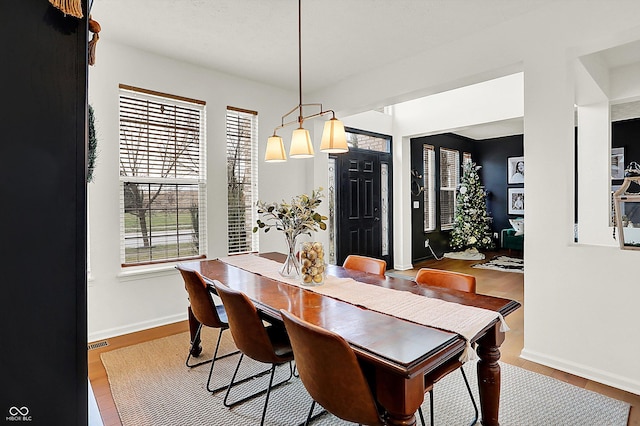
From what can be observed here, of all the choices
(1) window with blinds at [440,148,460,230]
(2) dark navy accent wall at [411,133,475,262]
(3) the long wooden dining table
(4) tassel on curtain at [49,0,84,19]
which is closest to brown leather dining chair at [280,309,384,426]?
(3) the long wooden dining table

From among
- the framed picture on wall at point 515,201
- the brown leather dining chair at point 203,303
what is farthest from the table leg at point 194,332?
the framed picture on wall at point 515,201

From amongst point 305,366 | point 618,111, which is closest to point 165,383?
point 305,366

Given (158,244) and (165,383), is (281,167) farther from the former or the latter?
(165,383)

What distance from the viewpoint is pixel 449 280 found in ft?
7.09

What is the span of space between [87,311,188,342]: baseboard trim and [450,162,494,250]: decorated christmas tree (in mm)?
5854

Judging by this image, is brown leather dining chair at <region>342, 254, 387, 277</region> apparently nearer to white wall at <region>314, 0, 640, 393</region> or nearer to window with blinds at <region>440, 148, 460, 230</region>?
white wall at <region>314, 0, 640, 393</region>

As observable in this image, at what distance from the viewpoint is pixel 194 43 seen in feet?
10.5

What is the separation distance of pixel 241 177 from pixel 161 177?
899mm

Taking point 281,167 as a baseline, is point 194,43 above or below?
above

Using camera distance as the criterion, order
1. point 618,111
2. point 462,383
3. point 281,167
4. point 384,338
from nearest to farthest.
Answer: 1. point 384,338
2. point 462,383
3. point 281,167
4. point 618,111

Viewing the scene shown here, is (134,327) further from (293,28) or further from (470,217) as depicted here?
(470,217)

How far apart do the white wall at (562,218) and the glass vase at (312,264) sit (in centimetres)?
172

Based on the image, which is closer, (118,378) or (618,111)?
(118,378)

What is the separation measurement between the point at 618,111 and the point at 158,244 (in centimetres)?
635
